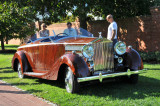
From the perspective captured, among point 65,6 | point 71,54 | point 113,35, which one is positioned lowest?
point 71,54

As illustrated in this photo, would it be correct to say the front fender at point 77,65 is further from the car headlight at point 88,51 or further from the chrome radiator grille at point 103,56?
the chrome radiator grille at point 103,56

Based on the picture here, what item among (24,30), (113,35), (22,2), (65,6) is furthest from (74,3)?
(24,30)

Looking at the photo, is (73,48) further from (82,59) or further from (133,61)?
(133,61)

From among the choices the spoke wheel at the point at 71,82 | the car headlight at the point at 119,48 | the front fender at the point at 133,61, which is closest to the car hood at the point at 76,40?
the car headlight at the point at 119,48

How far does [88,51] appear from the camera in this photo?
510 centimetres

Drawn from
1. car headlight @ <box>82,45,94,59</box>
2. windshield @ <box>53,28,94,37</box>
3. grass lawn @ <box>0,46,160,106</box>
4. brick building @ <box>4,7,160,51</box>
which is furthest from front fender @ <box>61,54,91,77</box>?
brick building @ <box>4,7,160,51</box>

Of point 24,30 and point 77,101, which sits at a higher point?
point 24,30

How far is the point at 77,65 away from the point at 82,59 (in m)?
0.23

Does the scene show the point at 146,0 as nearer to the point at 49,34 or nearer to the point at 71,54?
the point at 49,34

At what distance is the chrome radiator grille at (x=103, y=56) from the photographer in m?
5.30

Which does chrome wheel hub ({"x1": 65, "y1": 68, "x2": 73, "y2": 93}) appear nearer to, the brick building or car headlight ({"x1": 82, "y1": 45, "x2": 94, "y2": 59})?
car headlight ({"x1": 82, "y1": 45, "x2": 94, "y2": 59})

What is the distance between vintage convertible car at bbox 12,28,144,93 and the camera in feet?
16.3

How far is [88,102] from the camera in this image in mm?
4465

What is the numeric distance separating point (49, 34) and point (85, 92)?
2466 millimetres
